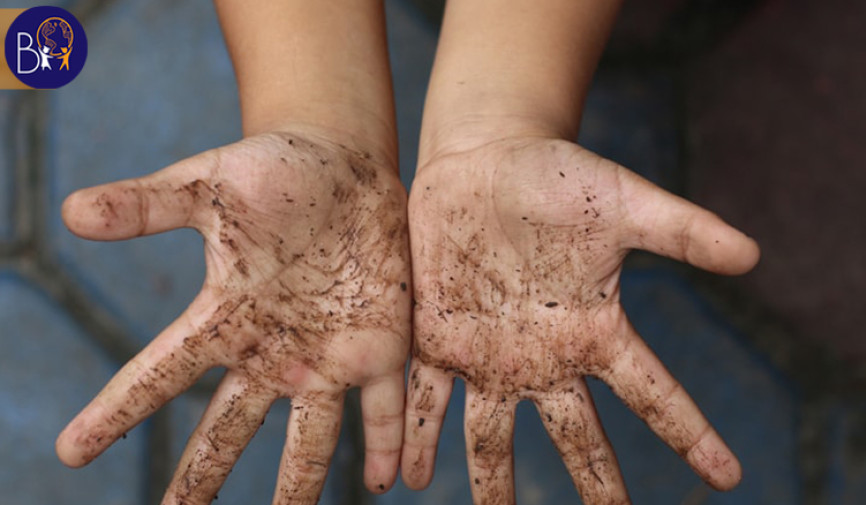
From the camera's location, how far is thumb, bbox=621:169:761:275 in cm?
67

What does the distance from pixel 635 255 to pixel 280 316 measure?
59cm

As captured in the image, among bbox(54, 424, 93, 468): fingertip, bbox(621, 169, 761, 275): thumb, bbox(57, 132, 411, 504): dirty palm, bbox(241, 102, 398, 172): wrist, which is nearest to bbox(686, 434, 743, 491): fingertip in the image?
bbox(621, 169, 761, 275): thumb

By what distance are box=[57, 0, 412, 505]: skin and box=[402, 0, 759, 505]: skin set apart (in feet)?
0.13

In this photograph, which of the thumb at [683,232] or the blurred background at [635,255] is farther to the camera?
the blurred background at [635,255]

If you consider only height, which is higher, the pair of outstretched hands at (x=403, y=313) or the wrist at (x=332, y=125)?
the wrist at (x=332, y=125)

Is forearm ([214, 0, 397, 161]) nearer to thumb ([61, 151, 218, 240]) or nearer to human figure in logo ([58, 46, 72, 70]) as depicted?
thumb ([61, 151, 218, 240])

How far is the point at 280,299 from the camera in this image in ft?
2.51

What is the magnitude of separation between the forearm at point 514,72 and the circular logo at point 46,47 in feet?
2.05

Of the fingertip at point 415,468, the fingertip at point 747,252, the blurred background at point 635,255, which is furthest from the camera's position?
the blurred background at point 635,255

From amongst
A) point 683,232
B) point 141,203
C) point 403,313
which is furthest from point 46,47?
point 683,232

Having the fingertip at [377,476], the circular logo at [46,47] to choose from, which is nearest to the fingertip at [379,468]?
the fingertip at [377,476]

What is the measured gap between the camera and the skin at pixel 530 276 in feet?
2.43

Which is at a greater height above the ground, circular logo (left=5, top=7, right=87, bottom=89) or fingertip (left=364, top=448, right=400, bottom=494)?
circular logo (left=5, top=7, right=87, bottom=89)

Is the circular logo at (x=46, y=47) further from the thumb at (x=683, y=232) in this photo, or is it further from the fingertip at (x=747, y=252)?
the fingertip at (x=747, y=252)
